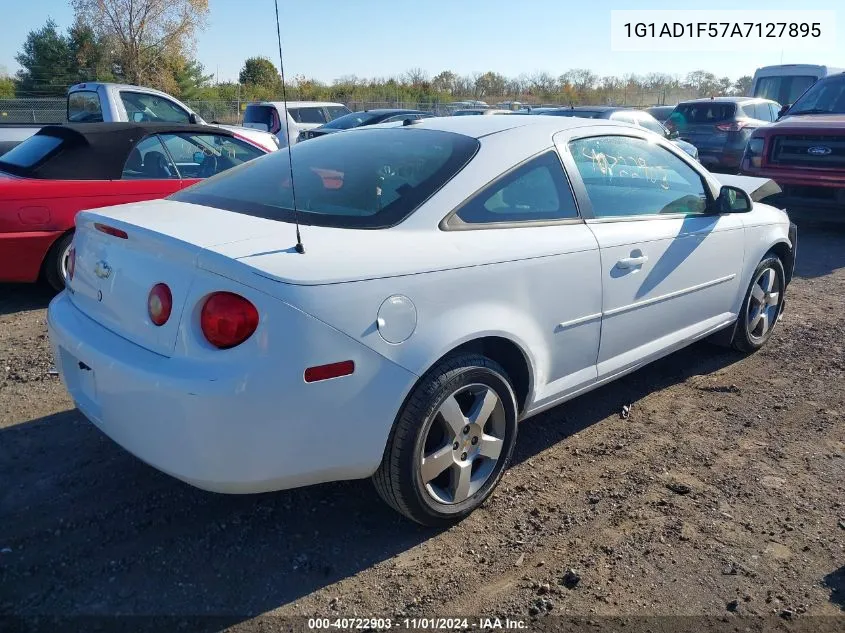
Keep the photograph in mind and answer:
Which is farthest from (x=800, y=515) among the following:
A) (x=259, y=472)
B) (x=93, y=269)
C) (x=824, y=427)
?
(x=93, y=269)

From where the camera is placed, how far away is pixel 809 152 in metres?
8.71

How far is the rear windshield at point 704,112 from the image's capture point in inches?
528

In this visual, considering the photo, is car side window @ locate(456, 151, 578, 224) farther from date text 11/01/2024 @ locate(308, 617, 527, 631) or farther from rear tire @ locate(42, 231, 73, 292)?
rear tire @ locate(42, 231, 73, 292)

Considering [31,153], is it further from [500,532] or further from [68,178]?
[500,532]

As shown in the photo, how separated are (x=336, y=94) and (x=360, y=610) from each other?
43.1m

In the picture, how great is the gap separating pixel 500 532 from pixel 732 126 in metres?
12.3

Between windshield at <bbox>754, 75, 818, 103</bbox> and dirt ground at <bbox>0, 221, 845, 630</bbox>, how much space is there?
15.8m

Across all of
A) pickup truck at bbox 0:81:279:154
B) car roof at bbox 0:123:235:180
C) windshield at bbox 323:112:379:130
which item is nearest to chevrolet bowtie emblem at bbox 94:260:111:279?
car roof at bbox 0:123:235:180

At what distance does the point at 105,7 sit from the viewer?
1452 inches

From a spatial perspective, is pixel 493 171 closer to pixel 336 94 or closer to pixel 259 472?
pixel 259 472

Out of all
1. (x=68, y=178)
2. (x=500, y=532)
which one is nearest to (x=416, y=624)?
(x=500, y=532)

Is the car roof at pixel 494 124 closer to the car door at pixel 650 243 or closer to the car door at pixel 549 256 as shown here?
the car door at pixel 650 243

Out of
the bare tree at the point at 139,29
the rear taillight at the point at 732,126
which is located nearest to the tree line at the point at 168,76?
the bare tree at the point at 139,29

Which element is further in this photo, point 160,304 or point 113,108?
point 113,108
